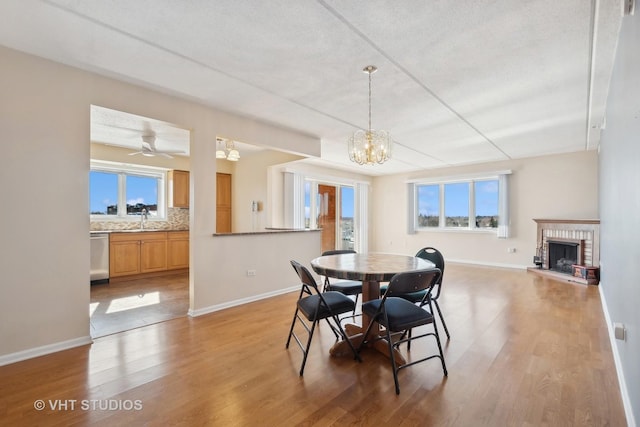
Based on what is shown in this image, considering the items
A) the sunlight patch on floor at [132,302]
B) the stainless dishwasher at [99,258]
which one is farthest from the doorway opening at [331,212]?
the stainless dishwasher at [99,258]

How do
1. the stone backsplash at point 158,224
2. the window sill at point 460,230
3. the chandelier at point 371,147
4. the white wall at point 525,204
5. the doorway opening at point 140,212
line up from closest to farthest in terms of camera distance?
the chandelier at point 371,147 → the doorway opening at point 140,212 → the stone backsplash at point 158,224 → the white wall at point 525,204 → the window sill at point 460,230

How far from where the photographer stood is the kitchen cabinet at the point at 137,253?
17.1 feet

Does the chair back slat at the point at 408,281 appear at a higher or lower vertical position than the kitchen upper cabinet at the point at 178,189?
lower

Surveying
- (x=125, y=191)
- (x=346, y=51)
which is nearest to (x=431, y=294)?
(x=346, y=51)

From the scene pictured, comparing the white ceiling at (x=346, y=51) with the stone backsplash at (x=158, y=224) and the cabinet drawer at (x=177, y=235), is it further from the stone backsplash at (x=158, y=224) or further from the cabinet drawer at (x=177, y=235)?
the stone backsplash at (x=158, y=224)

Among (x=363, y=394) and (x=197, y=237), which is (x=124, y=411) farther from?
(x=197, y=237)

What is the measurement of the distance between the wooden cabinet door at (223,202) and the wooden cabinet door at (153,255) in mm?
1186

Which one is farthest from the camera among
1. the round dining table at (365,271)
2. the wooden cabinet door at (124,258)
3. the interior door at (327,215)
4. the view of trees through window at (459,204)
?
the interior door at (327,215)

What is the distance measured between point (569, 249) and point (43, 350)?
7.87 meters

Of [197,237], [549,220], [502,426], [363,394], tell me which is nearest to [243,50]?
[197,237]

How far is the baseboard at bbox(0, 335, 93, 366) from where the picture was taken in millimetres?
2362

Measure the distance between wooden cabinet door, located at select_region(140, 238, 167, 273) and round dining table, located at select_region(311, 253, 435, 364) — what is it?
4.20 meters

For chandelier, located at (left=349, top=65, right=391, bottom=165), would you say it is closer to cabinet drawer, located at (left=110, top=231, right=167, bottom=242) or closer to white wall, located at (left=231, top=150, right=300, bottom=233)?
white wall, located at (left=231, top=150, right=300, bottom=233)

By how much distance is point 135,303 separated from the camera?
13.0 feet
